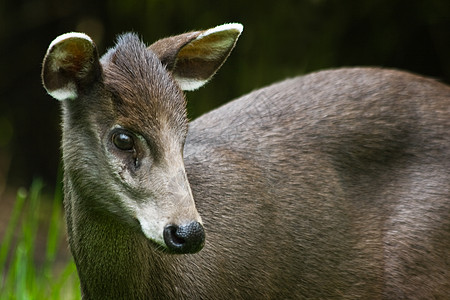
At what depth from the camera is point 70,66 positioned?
14.5 feet

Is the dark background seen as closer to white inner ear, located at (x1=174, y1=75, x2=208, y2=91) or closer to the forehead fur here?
white inner ear, located at (x1=174, y1=75, x2=208, y2=91)

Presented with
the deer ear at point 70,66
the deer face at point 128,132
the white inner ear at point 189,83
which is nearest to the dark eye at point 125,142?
the deer face at point 128,132

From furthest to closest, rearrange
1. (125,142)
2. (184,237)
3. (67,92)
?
1. (67,92)
2. (125,142)
3. (184,237)

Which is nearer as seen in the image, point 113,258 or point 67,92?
point 67,92

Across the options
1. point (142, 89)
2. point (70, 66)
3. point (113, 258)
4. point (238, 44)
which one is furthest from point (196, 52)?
point (238, 44)

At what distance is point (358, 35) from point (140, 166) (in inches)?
207

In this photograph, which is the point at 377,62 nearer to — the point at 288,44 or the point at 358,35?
the point at 358,35

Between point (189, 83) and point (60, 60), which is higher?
point (60, 60)

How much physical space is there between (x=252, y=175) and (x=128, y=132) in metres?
1.23

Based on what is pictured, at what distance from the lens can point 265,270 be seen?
16.7 ft

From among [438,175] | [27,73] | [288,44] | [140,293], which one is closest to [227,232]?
[140,293]

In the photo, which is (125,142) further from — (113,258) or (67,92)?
(113,258)

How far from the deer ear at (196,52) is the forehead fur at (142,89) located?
166mm

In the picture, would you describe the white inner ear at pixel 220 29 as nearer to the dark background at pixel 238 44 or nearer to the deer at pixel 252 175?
the deer at pixel 252 175
